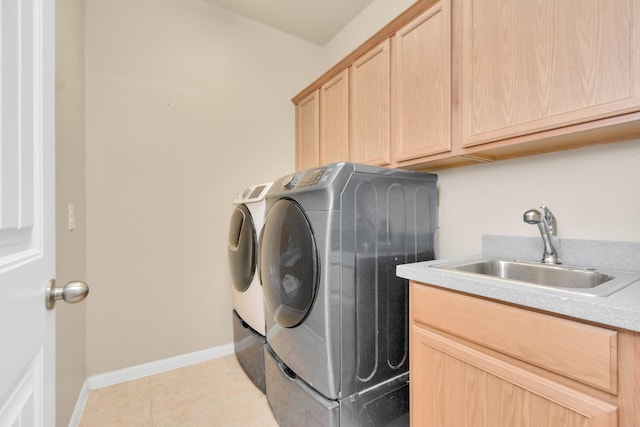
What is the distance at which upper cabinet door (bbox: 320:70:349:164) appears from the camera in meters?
2.14

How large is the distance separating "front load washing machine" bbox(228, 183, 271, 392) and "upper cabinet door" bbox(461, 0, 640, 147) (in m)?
1.24

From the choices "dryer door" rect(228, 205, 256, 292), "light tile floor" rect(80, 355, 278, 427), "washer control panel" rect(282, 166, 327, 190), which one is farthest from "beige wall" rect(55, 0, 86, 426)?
"washer control panel" rect(282, 166, 327, 190)

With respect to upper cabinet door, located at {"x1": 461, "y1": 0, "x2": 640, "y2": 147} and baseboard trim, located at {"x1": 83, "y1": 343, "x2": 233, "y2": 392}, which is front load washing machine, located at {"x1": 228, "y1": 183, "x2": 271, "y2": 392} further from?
upper cabinet door, located at {"x1": 461, "y1": 0, "x2": 640, "y2": 147}

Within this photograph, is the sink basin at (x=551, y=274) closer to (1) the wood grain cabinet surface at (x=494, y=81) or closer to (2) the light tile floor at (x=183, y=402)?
(1) the wood grain cabinet surface at (x=494, y=81)

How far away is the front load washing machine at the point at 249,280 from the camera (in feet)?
6.09

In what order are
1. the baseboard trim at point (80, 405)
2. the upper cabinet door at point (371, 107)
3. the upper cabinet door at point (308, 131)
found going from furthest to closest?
the upper cabinet door at point (308, 131) → the upper cabinet door at point (371, 107) → the baseboard trim at point (80, 405)

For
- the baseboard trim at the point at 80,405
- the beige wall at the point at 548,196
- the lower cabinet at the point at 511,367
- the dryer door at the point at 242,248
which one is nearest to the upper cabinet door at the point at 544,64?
the beige wall at the point at 548,196

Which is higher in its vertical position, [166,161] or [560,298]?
[166,161]

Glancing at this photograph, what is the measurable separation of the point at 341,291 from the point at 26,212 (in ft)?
3.30

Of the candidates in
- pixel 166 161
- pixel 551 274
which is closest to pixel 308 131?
pixel 166 161

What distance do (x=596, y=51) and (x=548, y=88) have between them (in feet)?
0.51

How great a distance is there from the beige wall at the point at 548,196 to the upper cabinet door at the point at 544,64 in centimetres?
34

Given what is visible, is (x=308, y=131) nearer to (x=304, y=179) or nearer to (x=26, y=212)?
(x=304, y=179)

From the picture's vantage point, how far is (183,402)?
1.83 meters
